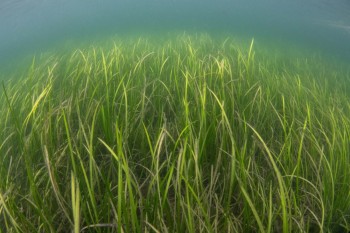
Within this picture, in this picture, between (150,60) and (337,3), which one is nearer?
(150,60)

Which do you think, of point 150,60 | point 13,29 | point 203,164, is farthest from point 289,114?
point 13,29

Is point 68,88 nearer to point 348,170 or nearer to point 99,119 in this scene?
point 99,119

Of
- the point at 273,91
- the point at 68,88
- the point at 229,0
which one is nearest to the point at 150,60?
the point at 68,88

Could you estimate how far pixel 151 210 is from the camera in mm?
1257

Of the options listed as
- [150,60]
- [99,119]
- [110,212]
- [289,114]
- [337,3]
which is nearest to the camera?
[110,212]

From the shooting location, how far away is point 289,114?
238cm

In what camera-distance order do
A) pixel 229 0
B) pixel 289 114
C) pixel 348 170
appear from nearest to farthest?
pixel 348 170 → pixel 289 114 → pixel 229 0

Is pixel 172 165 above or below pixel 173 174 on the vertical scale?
above

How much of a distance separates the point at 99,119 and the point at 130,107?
0.90 feet

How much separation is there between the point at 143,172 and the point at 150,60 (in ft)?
8.43

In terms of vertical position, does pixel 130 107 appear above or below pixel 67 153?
above

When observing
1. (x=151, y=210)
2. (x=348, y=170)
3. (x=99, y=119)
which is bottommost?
(x=348, y=170)

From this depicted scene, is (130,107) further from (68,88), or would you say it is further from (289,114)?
(289,114)

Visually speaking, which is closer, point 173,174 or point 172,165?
point 172,165
